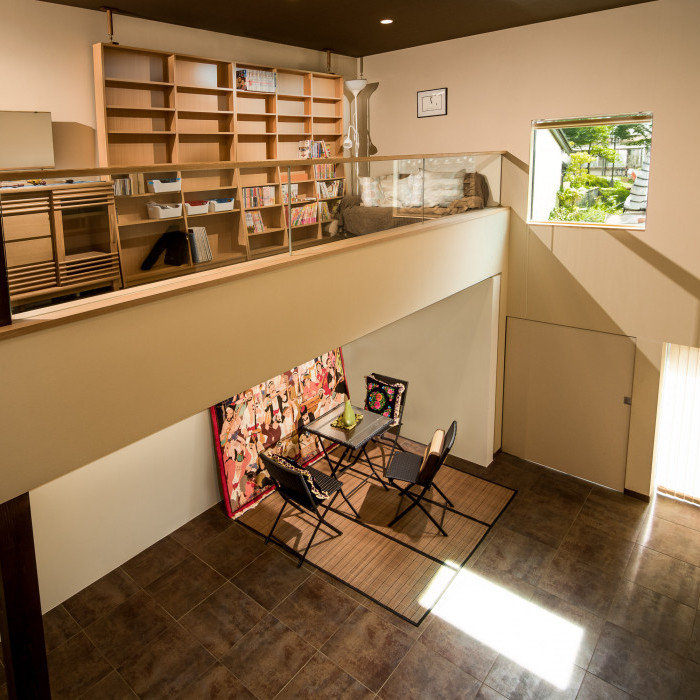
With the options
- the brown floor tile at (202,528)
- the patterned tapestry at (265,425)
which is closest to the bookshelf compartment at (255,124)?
the patterned tapestry at (265,425)

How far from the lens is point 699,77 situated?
4938 millimetres

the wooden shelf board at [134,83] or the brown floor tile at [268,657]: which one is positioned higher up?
the wooden shelf board at [134,83]

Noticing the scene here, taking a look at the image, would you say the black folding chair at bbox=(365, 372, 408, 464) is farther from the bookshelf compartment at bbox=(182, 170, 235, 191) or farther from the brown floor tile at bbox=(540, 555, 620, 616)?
the bookshelf compartment at bbox=(182, 170, 235, 191)

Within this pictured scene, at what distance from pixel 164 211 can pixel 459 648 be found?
12.3 feet

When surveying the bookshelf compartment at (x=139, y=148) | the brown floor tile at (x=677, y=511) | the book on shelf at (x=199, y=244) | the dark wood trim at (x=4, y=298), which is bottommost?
the brown floor tile at (x=677, y=511)

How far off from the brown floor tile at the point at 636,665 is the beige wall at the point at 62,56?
5660 mm

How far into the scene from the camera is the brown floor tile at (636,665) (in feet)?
13.3

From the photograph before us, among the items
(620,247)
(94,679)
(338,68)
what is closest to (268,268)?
(94,679)

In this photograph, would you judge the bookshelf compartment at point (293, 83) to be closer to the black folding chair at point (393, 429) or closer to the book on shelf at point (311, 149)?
the book on shelf at point (311, 149)

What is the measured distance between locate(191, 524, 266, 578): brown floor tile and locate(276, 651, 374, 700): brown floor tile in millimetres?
1289

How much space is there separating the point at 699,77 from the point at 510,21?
6.01ft

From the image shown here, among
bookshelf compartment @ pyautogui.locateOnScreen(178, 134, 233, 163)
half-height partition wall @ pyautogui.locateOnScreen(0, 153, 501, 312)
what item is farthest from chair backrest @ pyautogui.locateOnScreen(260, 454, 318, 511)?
bookshelf compartment @ pyautogui.locateOnScreen(178, 134, 233, 163)

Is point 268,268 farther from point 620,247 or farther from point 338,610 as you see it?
point 620,247

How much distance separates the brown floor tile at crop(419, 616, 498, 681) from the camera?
426cm
